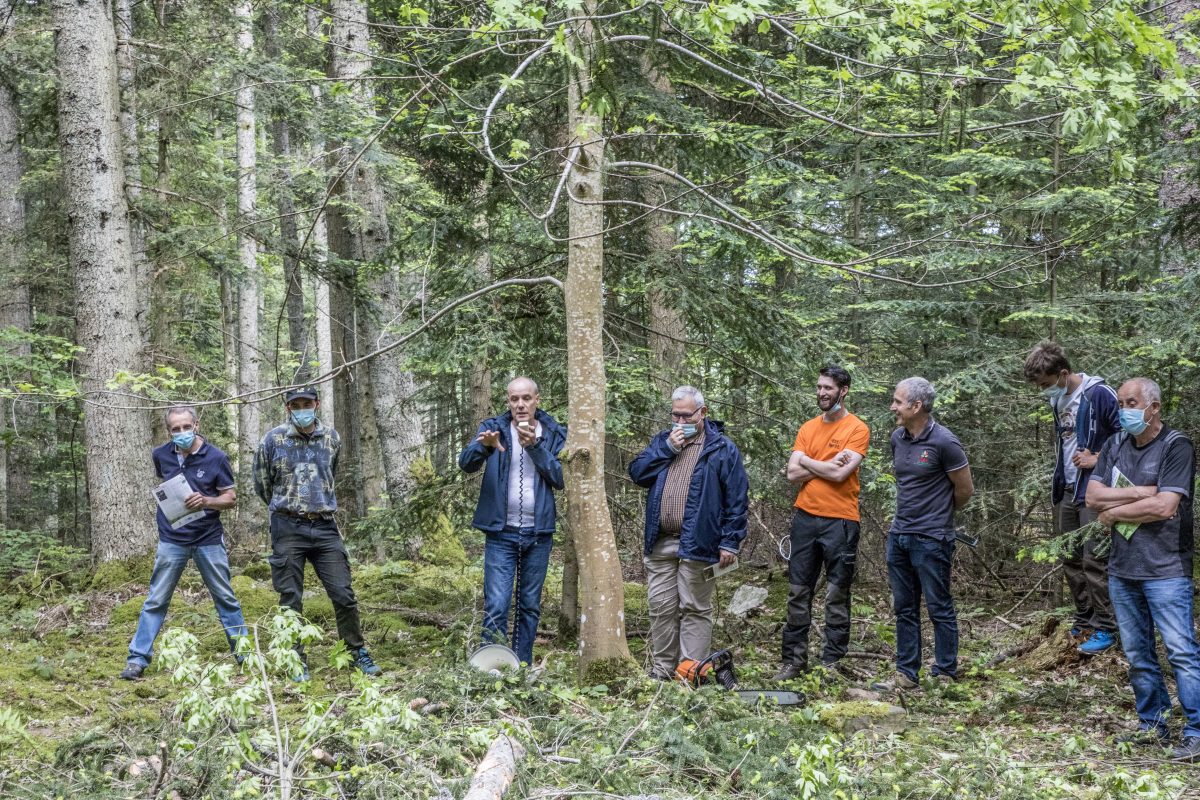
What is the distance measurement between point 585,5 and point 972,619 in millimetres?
7037

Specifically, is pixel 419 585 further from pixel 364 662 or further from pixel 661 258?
pixel 661 258

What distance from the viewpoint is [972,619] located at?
929 cm

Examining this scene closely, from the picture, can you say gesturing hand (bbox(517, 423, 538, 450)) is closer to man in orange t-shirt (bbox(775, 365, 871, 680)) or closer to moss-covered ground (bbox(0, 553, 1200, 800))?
moss-covered ground (bbox(0, 553, 1200, 800))

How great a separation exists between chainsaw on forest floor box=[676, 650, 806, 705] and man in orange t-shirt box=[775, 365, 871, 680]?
2.16 ft

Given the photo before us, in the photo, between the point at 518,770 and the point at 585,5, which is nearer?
the point at 518,770

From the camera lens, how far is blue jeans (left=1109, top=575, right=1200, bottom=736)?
5.17 meters

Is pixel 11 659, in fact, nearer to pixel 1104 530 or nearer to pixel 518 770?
pixel 518 770

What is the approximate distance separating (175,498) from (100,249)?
4.13 m

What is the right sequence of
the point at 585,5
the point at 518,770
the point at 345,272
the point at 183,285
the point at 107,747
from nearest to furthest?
1. the point at 518,770
2. the point at 107,747
3. the point at 585,5
4. the point at 345,272
5. the point at 183,285

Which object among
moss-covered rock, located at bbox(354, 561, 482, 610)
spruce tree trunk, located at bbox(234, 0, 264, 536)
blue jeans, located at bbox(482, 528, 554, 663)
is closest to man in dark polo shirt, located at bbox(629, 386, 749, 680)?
blue jeans, located at bbox(482, 528, 554, 663)

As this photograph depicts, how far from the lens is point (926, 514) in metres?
6.62

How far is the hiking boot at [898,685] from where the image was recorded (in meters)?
6.50

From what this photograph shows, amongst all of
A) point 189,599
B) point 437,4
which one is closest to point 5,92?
point 189,599

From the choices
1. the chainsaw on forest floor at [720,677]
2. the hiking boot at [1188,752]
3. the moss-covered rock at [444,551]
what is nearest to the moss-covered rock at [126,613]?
the moss-covered rock at [444,551]
